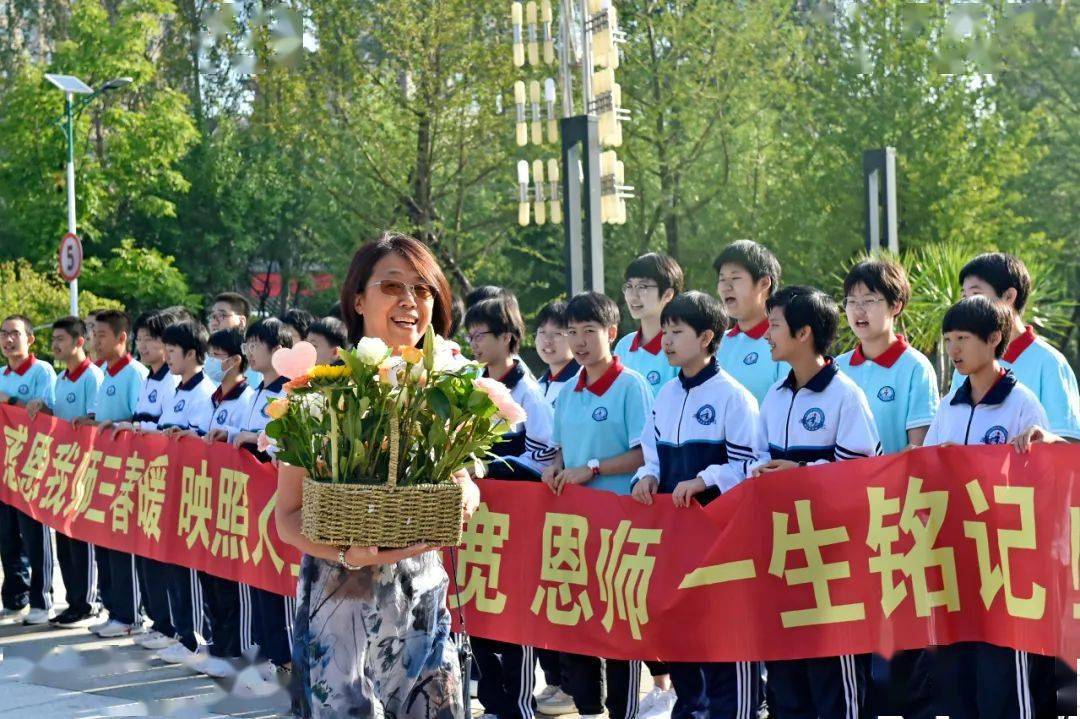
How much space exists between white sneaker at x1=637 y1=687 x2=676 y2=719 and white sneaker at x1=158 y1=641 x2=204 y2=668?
284 centimetres

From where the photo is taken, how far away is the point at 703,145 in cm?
2759

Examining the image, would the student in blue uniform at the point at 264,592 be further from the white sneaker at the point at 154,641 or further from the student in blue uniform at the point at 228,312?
the student in blue uniform at the point at 228,312

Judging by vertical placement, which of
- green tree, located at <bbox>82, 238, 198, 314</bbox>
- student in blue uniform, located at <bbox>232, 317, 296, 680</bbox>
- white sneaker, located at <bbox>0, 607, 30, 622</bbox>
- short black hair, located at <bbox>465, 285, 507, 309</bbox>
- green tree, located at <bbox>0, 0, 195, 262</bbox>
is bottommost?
white sneaker, located at <bbox>0, 607, 30, 622</bbox>

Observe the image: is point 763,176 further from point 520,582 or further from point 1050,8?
point 520,582

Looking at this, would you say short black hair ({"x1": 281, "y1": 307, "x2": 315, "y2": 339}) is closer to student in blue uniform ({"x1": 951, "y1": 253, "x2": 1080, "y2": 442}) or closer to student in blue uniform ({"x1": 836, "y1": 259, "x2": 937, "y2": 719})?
student in blue uniform ({"x1": 836, "y1": 259, "x2": 937, "y2": 719})

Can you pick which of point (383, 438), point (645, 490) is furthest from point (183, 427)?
point (383, 438)

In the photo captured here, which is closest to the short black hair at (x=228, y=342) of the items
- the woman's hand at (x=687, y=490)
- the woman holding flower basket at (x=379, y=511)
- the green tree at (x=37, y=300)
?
the woman's hand at (x=687, y=490)

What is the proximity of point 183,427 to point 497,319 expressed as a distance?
269 centimetres

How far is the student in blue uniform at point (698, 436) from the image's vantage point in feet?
19.2

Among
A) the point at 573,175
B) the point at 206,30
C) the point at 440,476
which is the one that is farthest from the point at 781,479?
the point at 206,30

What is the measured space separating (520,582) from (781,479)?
1.43m

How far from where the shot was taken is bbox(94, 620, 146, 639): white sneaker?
30.2 ft

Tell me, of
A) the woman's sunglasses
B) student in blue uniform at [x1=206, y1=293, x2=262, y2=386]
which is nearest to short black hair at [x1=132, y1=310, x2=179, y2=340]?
student in blue uniform at [x1=206, y1=293, x2=262, y2=386]

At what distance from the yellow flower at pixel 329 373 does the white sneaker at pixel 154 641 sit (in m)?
5.77
